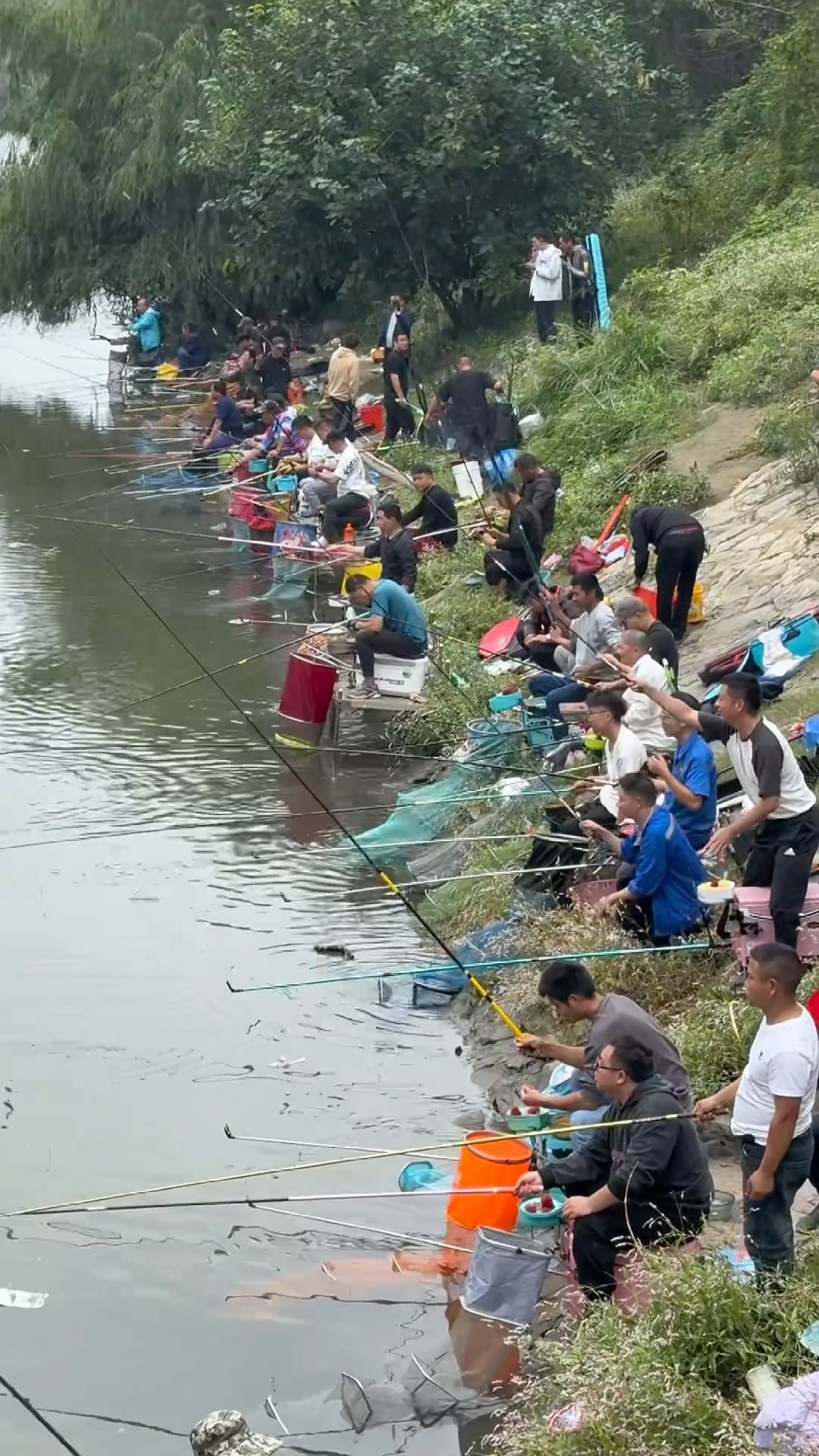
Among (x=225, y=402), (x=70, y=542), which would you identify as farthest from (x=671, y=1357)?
(x=225, y=402)

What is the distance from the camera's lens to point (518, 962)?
309 inches

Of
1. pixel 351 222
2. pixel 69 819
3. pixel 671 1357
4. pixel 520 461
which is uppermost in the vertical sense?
pixel 351 222

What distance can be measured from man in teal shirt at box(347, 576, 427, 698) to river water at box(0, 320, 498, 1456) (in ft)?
2.41

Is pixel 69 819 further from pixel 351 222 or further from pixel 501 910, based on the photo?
pixel 351 222

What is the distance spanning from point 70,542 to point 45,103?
1432 cm

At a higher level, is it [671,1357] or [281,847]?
[671,1357]

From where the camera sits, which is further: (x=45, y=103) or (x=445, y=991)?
(x=45, y=103)

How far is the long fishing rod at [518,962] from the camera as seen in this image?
7895mm

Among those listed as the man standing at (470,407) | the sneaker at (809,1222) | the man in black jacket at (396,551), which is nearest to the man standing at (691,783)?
the sneaker at (809,1222)

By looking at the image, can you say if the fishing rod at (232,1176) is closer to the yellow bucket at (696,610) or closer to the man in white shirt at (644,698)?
the man in white shirt at (644,698)

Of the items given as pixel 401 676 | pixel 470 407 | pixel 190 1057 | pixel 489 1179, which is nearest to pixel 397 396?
pixel 470 407

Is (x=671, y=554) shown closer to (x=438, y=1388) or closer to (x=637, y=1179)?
(x=637, y=1179)

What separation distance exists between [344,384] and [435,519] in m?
6.67

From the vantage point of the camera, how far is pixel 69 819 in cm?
1213
